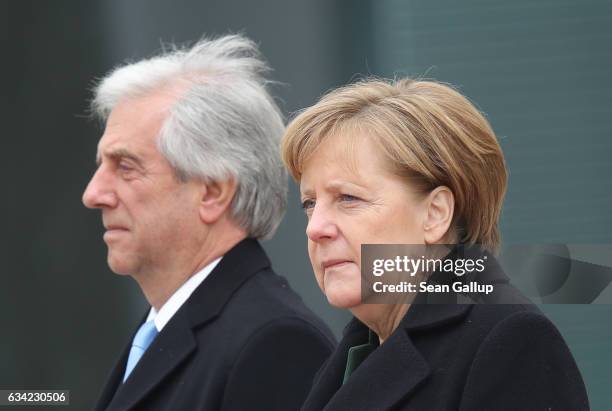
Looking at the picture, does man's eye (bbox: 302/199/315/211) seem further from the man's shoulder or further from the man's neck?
the man's neck

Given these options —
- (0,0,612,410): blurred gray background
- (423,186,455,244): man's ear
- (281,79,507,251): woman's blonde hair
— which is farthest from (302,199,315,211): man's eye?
(0,0,612,410): blurred gray background

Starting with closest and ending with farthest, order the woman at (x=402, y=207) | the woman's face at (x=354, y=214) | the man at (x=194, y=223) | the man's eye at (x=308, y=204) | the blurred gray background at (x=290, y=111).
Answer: the woman at (x=402, y=207)
the woman's face at (x=354, y=214)
the man's eye at (x=308, y=204)
the man at (x=194, y=223)
the blurred gray background at (x=290, y=111)

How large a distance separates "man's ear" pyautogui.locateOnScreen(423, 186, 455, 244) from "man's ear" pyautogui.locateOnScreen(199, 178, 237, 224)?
1089 mm

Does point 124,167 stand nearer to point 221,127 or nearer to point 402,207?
point 221,127

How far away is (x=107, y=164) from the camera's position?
3473 mm

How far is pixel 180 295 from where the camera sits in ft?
11.1

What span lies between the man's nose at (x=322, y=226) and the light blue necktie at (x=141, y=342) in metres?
1.10

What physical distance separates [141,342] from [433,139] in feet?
4.79

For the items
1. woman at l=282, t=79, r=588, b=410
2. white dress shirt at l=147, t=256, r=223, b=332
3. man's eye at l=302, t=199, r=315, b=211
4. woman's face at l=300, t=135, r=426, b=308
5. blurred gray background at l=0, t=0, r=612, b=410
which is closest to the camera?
woman at l=282, t=79, r=588, b=410

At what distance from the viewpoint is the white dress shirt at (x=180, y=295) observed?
3381 mm

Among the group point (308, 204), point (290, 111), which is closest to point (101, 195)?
point (308, 204)

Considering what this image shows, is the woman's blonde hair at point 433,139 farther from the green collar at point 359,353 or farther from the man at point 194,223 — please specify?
the man at point 194,223

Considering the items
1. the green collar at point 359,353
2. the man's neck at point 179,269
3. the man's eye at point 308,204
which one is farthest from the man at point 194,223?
the man's eye at point 308,204

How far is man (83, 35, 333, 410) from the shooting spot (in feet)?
10.3
